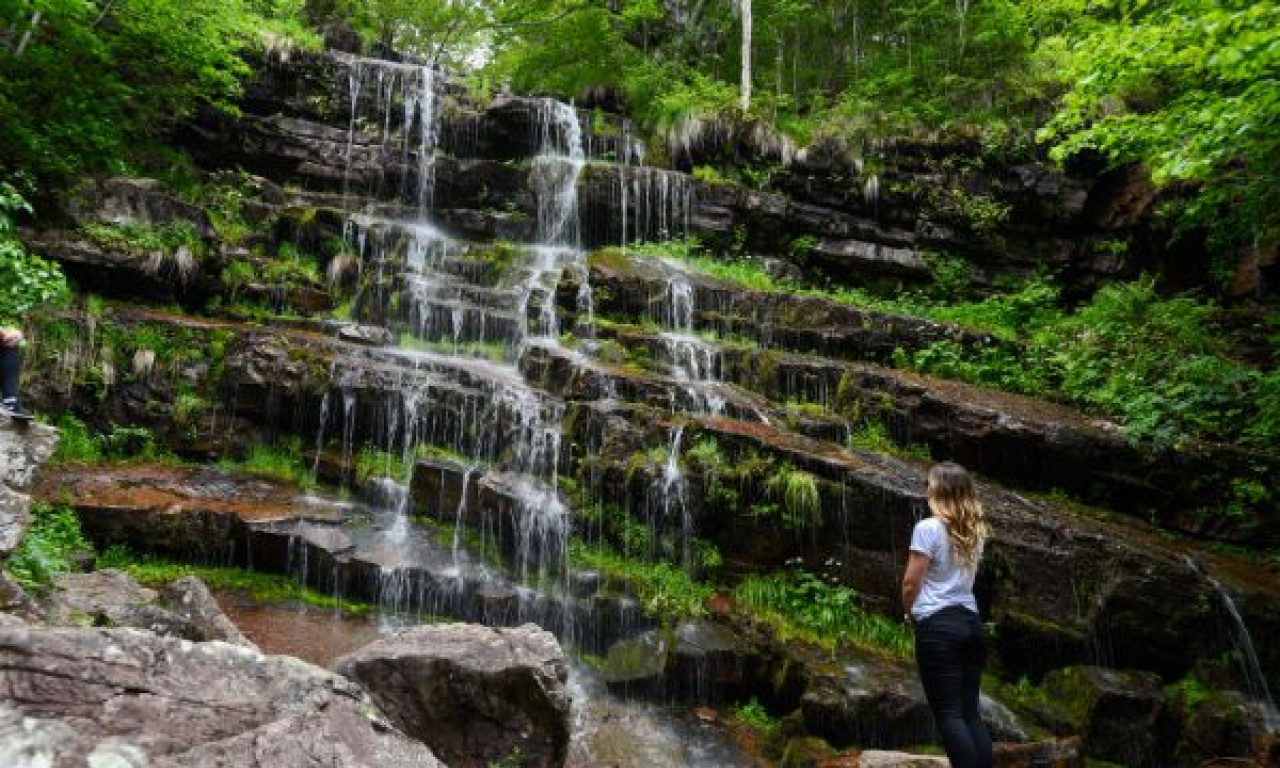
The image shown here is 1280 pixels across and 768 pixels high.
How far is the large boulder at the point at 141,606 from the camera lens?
5.67 meters

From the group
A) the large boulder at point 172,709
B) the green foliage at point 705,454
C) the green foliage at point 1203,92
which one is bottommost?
the green foliage at point 705,454

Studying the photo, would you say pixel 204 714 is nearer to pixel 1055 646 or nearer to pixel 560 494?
pixel 560 494

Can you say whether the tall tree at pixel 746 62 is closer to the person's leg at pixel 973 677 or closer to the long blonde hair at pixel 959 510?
the long blonde hair at pixel 959 510

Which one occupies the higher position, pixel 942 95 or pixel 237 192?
pixel 942 95

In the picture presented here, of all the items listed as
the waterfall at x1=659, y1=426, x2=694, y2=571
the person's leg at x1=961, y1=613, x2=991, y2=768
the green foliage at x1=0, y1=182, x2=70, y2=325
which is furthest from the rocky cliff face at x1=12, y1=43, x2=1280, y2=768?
the person's leg at x1=961, y1=613, x2=991, y2=768

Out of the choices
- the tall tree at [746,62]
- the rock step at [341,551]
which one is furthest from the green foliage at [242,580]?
the tall tree at [746,62]

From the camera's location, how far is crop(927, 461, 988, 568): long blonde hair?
423 centimetres

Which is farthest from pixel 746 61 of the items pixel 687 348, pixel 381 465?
pixel 381 465

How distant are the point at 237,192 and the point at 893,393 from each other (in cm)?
1427

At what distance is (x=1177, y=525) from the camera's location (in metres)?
10.5

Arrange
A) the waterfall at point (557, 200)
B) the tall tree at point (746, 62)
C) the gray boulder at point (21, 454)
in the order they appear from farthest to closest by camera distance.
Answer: the tall tree at point (746, 62)
the waterfall at point (557, 200)
the gray boulder at point (21, 454)

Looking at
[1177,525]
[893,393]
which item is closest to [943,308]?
[893,393]

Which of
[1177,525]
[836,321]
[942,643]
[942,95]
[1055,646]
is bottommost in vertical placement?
[1055,646]

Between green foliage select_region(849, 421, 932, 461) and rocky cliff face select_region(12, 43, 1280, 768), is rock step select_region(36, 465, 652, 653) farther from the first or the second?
green foliage select_region(849, 421, 932, 461)
